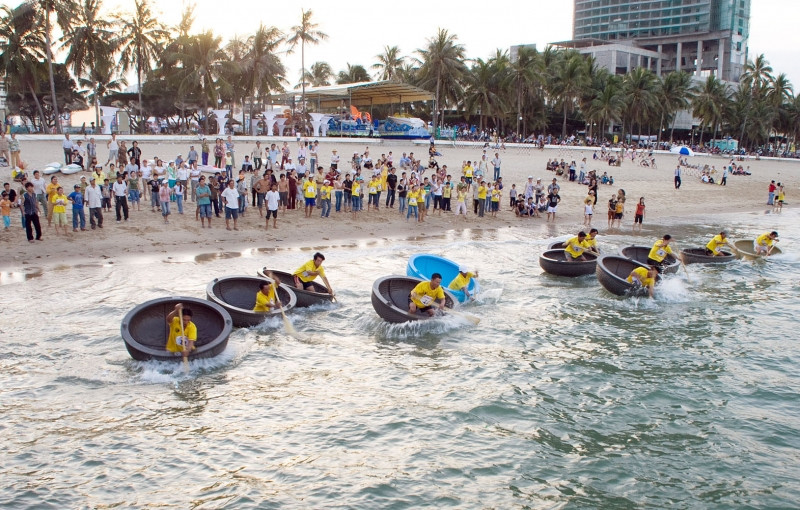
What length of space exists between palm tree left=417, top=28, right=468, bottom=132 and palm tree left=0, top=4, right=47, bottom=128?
3148 cm

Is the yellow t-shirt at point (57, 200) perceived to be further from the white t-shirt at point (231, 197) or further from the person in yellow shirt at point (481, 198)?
the person in yellow shirt at point (481, 198)

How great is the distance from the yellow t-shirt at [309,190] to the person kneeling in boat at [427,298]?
12157mm

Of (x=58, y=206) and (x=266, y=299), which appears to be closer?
(x=266, y=299)

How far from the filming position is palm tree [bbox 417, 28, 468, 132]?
189ft

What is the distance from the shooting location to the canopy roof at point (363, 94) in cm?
4784

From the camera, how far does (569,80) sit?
65312 mm

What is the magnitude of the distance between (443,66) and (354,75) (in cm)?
1898

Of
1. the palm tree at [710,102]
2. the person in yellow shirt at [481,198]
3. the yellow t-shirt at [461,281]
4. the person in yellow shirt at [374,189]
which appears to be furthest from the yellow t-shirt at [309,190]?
the palm tree at [710,102]

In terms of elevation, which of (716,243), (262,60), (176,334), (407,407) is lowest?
(407,407)

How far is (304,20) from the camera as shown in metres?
48.7

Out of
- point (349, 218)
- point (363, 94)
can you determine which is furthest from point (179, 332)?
point (363, 94)

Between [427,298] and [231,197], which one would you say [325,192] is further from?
[427,298]

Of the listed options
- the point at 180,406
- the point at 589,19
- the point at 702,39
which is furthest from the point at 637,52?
the point at 180,406

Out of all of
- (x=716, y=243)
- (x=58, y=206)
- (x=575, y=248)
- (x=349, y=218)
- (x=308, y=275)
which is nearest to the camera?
(x=308, y=275)
